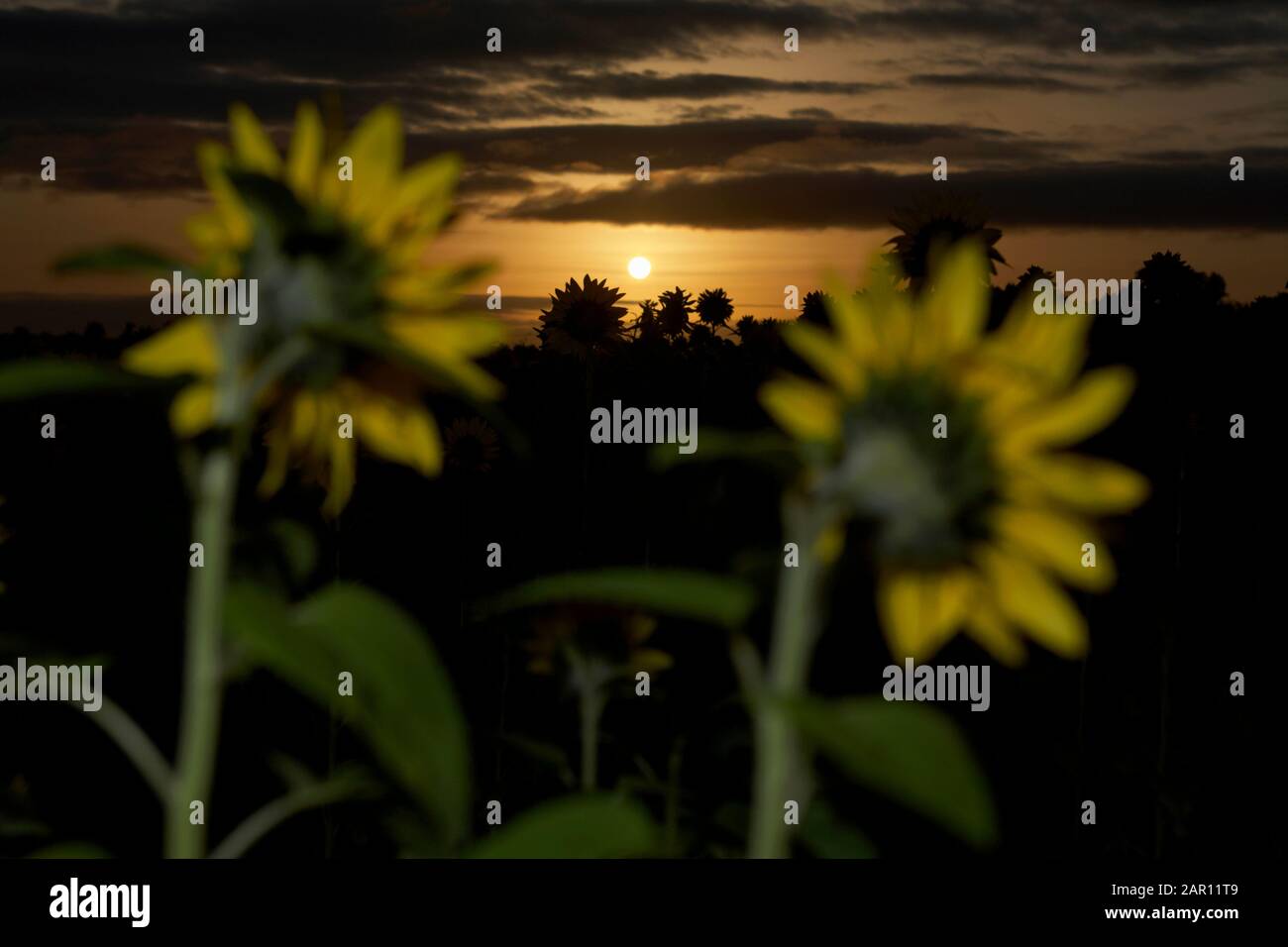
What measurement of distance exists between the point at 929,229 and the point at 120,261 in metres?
2.10

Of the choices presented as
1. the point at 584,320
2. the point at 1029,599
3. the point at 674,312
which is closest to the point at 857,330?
the point at 1029,599

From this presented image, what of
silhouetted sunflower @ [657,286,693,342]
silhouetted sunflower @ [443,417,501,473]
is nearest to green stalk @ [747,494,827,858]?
silhouetted sunflower @ [443,417,501,473]

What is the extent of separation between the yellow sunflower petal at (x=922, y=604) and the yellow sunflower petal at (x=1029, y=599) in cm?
1

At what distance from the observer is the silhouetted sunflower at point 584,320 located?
10.8 ft

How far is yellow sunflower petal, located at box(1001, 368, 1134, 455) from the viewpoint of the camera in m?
0.50

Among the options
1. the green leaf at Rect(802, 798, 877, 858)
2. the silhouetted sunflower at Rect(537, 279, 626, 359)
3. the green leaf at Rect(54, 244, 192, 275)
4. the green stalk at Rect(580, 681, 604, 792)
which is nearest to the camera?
the green leaf at Rect(54, 244, 192, 275)

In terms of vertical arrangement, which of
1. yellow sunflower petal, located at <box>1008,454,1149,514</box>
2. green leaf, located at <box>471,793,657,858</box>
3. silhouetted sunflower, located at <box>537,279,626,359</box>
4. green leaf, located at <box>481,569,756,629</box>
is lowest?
green leaf, located at <box>471,793,657,858</box>

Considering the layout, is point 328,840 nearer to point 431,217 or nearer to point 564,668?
point 564,668

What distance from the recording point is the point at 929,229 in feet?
7.84

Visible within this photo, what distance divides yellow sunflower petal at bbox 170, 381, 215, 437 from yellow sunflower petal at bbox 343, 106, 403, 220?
93mm

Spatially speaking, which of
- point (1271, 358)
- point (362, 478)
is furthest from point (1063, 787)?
point (362, 478)

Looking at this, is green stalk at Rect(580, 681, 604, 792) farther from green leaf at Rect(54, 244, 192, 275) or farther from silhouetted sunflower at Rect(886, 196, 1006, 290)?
silhouetted sunflower at Rect(886, 196, 1006, 290)

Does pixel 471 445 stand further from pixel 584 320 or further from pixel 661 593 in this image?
pixel 661 593
